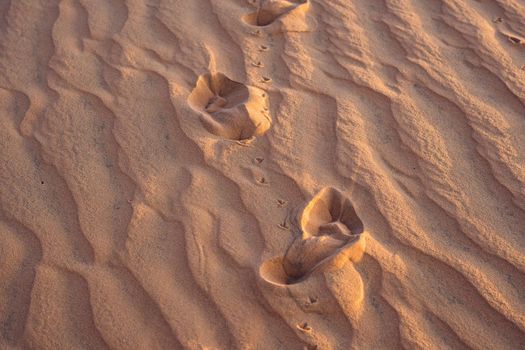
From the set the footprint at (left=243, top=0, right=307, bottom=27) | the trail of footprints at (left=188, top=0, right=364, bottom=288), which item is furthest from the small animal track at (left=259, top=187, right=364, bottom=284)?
the footprint at (left=243, top=0, right=307, bottom=27)

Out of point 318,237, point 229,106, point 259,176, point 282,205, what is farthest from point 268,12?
point 318,237

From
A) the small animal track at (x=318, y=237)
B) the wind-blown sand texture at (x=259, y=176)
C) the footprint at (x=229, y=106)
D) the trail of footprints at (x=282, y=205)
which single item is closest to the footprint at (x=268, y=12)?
the wind-blown sand texture at (x=259, y=176)

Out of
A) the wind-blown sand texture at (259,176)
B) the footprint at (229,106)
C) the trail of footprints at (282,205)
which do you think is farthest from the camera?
the footprint at (229,106)

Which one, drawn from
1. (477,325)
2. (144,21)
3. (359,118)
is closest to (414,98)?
(359,118)

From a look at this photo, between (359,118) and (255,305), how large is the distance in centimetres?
97

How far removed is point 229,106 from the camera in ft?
8.07

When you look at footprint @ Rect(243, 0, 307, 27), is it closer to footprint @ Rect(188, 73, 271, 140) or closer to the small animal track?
footprint @ Rect(188, 73, 271, 140)

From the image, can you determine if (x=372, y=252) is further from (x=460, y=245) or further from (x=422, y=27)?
(x=422, y=27)

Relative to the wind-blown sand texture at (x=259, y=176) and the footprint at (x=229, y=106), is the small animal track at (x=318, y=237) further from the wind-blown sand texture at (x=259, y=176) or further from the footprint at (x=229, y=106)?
the footprint at (x=229, y=106)

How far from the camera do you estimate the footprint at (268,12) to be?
2.95 meters

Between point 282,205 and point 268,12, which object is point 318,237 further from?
point 268,12

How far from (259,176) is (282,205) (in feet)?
0.52

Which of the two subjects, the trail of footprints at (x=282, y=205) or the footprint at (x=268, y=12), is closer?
the trail of footprints at (x=282, y=205)

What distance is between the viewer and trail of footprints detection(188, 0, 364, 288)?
75.6 inches
